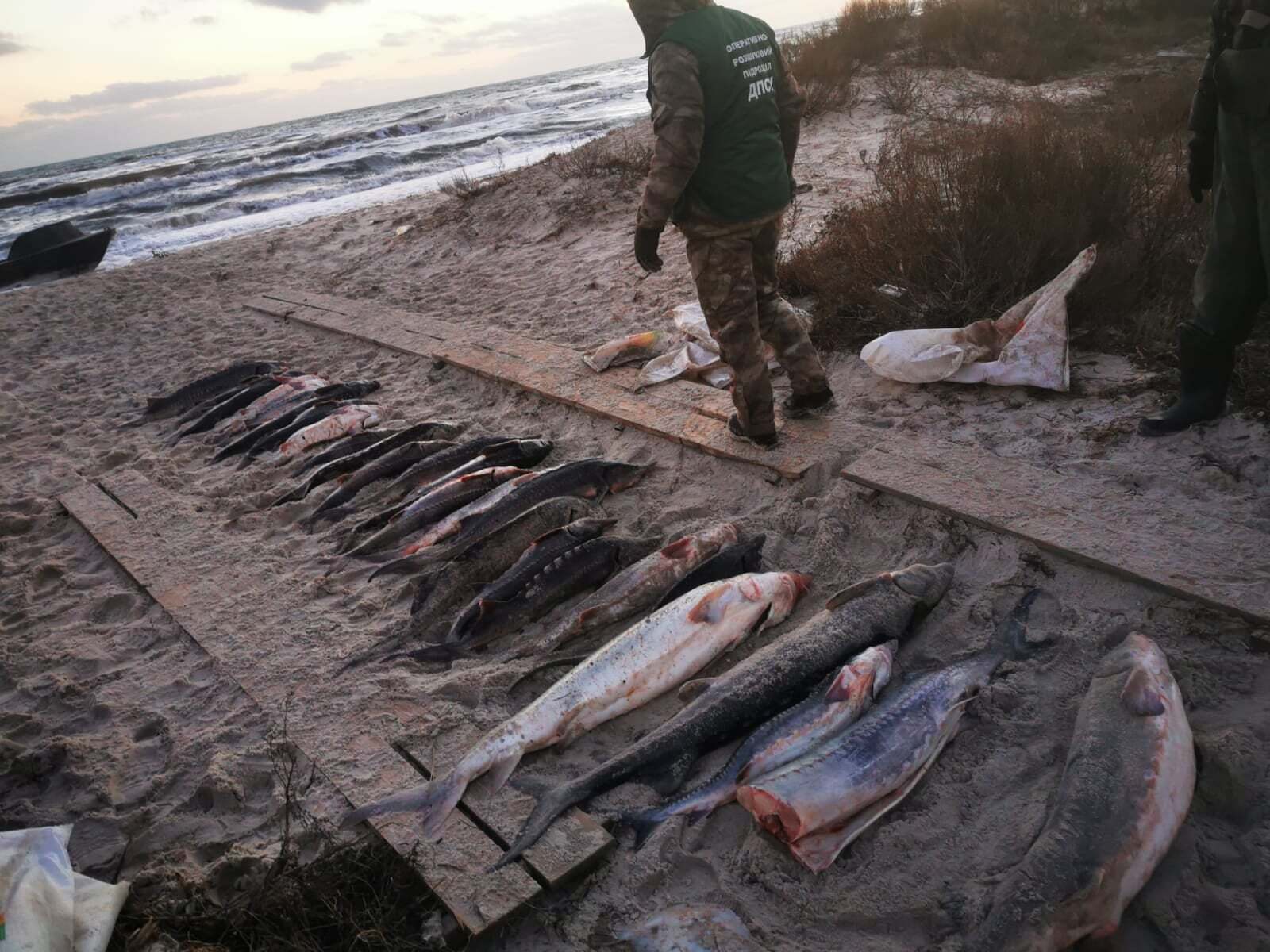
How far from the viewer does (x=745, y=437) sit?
16.9ft

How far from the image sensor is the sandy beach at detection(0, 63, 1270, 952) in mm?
2666

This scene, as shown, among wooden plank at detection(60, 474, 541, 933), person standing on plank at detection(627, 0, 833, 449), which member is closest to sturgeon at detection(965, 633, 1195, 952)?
wooden plank at detection(60, 474, 541, 933)

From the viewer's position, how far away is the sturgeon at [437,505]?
509cm

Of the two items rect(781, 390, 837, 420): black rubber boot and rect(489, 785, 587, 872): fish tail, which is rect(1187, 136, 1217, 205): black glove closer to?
rect(781, 390, 837, 420): black rubber boot

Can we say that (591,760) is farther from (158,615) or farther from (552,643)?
(158,615)

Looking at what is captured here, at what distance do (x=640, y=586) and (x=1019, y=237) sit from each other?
424 cm

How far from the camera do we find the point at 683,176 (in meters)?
4.28

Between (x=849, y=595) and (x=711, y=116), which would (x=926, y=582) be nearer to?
(x=849, y=595)

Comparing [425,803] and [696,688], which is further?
[696,688]

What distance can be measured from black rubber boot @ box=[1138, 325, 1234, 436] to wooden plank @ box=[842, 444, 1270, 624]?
721 mm

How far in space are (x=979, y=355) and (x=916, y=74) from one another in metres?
12.4

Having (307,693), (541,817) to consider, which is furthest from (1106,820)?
(307,693)

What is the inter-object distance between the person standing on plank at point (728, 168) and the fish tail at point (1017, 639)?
6.23 feet

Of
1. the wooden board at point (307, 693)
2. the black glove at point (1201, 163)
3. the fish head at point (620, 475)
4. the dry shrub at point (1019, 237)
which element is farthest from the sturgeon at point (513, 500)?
the black glove at point (1201, 163)
